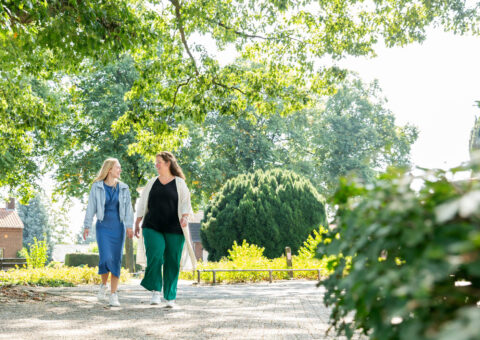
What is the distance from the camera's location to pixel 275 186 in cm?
2030

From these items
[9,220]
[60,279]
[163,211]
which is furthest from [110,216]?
[9,220]

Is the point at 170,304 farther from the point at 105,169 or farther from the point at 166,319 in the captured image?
the point at 105,169

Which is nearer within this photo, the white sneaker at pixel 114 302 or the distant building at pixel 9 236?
the white sneaker at pixel 114 302

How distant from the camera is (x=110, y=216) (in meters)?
7.36

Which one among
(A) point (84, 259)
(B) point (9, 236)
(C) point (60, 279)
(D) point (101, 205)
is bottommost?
(C) point (60, 279)

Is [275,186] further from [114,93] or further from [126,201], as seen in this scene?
[126,201]

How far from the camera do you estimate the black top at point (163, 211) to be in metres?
7.04

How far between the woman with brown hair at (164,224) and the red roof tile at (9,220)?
49.9 metres

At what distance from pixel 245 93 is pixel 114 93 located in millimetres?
14838

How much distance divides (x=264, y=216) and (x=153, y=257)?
11922 mm

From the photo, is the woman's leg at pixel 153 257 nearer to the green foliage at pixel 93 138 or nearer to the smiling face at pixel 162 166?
the smiling face at pixel 162 166

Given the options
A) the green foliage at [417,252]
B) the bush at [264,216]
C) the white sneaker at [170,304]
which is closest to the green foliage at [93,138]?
the bush at [264,216]

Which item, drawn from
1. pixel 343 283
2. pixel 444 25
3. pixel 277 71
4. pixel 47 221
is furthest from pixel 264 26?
pixel 47 221

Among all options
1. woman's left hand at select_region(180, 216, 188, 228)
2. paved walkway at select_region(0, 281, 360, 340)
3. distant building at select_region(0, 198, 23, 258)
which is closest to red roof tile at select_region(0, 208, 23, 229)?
distant building at select_region(0, 198, 23, 258)
